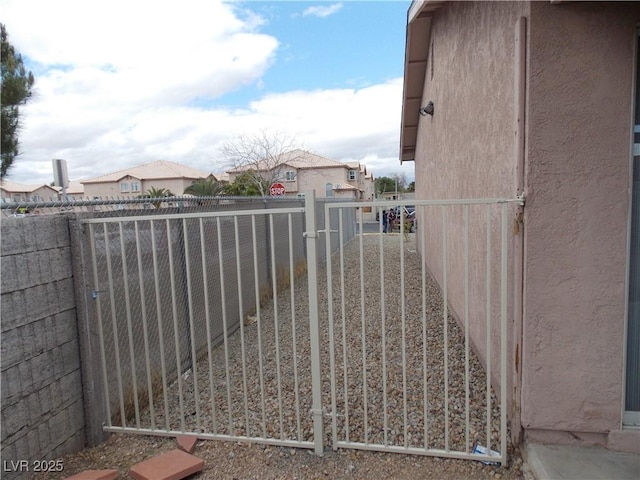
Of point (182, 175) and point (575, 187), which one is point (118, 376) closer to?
point (575, 187)

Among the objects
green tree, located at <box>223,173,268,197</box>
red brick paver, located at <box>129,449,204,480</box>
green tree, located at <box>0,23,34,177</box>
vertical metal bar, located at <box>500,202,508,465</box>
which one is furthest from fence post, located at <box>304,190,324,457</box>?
green tree, located at <box>223,173,268,197</box>

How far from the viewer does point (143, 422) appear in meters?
3.43

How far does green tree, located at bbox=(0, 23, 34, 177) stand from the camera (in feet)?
22.0

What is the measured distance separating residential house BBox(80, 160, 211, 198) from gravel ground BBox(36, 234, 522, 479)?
1739 inches

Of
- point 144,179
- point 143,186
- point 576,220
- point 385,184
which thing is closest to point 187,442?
point 576,220

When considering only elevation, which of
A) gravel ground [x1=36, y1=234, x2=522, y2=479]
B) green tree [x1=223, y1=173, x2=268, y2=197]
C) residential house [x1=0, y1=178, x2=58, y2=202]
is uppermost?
green tree [x1=223, y1=173, x2=268, y2=197]

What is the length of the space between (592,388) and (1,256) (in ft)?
11.6

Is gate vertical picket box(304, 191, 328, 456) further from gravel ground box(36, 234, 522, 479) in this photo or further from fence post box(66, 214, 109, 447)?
fence post box(66, 214, 109, 447)

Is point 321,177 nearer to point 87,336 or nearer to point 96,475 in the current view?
point 87,336

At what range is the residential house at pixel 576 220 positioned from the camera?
2369 mm

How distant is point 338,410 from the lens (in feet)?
11.0

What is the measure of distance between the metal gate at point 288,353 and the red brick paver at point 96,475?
0.48 m

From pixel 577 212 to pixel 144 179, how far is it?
4966 cm

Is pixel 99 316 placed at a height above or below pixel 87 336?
above
